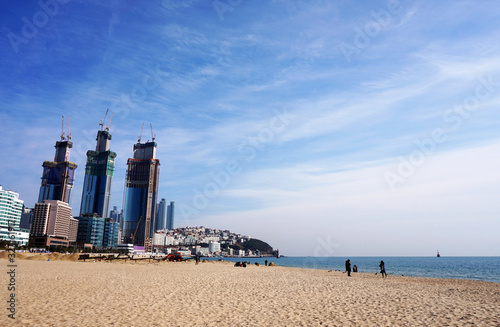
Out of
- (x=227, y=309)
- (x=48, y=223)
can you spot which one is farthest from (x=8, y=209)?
(x=227, y=309)

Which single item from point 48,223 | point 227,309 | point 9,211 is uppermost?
point 9,211

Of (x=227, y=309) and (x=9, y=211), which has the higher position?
(x=9, y=211)

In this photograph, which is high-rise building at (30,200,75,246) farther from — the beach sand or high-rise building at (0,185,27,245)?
the beach sand

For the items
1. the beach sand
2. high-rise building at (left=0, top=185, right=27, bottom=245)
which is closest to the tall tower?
high-rise building at (left=0, top=185, right=27, bottom=245)

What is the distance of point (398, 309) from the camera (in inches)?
538

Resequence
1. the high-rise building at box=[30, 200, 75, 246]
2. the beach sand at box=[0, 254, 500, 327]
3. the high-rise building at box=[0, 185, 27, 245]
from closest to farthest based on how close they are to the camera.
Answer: the beach sand at box=[0, 254, 500, 327] < the high-rise building at box=[0, 185, 27, 245] < the high-rise building at box=[30, 200, 75, 246]

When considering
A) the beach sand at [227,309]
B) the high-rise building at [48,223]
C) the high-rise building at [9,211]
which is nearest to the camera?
the beach sand at [227,309]

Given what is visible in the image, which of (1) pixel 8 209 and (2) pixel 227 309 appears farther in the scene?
(1) pixel 8 209

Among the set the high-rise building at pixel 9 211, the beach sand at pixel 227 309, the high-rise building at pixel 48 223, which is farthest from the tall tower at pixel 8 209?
the beach sand at pixel 227 309

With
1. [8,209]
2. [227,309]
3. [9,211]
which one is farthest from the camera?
[9,211]

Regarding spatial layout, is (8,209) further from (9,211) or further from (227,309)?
(227,309)

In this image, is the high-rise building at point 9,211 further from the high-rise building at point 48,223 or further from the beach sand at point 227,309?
the beach sand at point 227,309

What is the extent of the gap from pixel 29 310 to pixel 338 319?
11949 millimetres

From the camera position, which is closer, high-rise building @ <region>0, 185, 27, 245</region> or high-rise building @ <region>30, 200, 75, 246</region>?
high-rise building @ <region>0, 185, 27, 245</region>
